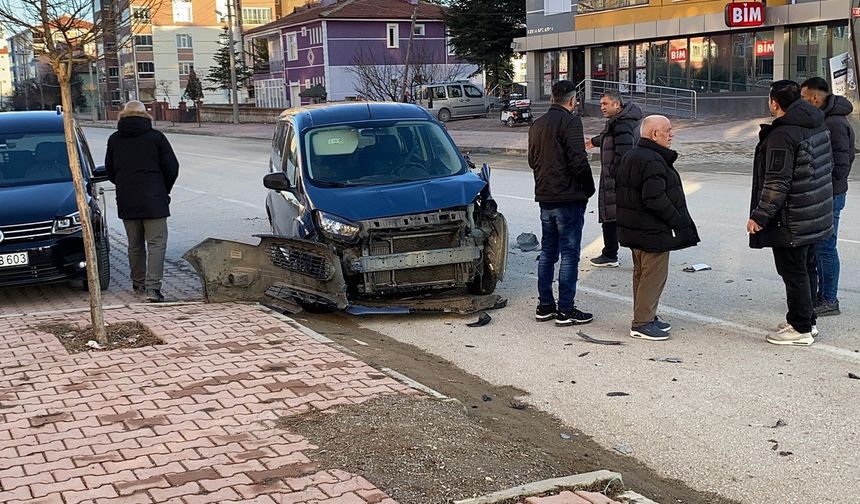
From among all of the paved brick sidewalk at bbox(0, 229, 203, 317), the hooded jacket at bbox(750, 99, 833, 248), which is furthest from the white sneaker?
the paved brick sidewalk at bbox(0, 229, 203, 317)

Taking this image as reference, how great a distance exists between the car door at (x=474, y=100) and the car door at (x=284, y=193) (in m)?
36.0

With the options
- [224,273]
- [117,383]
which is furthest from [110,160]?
[117,383]

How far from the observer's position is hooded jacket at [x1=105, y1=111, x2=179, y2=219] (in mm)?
8883

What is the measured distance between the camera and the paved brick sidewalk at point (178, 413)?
4344 millimetres

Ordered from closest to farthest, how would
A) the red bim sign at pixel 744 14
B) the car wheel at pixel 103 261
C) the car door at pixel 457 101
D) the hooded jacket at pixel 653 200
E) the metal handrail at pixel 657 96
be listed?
1. the hooded jacket at pixel 653 200
2. the car wheel at pixel 103 261
3. the red bim sign at pixel 744 14
4. the metal handrail at pixel 657 96
5. the car door at pixel 457 101

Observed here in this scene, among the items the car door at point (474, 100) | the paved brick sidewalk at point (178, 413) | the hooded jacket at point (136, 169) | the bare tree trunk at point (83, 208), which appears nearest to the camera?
the paved brick sidewalk at point (178, 413)

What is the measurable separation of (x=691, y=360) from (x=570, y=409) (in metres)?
1.36

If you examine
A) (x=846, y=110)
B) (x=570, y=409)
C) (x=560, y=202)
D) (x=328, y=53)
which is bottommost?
(x=570, y=409)

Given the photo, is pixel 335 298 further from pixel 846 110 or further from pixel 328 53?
pixel 328 53

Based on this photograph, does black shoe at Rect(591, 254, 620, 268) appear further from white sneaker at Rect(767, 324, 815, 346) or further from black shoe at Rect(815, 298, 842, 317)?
white sneaker at Rect(767, 324, 815, 346)

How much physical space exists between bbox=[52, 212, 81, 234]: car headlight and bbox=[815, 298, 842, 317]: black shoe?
6.84 metres

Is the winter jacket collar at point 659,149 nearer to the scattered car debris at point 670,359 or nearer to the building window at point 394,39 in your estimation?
the scattered car debris at point 670,359

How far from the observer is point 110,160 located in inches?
353

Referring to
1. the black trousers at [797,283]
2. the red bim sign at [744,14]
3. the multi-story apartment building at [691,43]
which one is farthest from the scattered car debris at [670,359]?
the red bim sign at [744,14]
